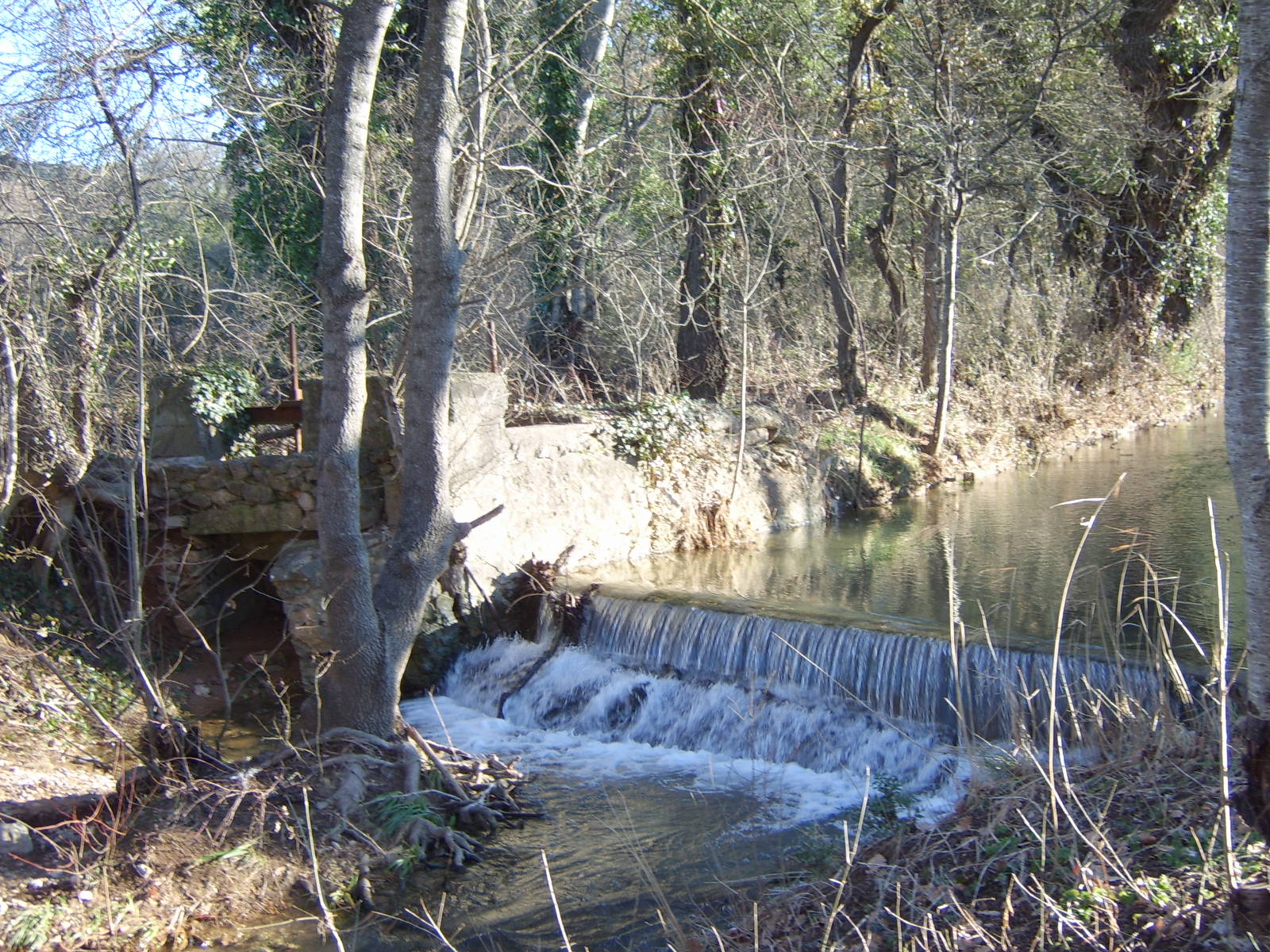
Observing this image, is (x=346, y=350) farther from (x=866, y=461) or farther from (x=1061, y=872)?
(x=866, y=461)

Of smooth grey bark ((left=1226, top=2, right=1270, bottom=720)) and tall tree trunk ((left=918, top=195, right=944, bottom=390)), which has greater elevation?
tall tree trunk ((left=918, top=195, right=944, bottom=390))

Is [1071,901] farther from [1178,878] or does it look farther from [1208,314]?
[1208,314]

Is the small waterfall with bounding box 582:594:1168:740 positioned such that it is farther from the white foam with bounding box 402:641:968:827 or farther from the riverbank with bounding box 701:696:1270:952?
the riverbank with bounding box 701:696:1270:952

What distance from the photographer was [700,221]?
45.6 feet

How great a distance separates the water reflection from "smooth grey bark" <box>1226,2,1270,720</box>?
11.2 feet

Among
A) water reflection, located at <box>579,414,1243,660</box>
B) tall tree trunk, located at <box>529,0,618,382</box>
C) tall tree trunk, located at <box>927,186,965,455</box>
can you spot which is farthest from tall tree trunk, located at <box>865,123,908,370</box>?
tall tree trunk, located at <box>529,0,618,382</box>

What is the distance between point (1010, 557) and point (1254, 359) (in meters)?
7.13

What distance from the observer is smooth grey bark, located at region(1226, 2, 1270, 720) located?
3.09 metres

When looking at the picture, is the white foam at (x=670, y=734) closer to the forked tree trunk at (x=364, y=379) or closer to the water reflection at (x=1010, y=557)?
the forked tree trunk at (x=364, y=379)

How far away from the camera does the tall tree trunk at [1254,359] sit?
3.09 m

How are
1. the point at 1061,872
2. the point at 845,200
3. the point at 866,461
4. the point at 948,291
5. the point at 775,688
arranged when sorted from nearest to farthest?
the point at 1061,872 < the point at 775,688 < the point at 948,291 < the point at 866,461 < the point at 845,200

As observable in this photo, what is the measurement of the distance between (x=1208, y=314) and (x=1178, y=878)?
2000 centimetres

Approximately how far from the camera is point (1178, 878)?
3.57m

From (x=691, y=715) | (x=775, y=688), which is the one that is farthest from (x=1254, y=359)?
(x=691, y=715)
